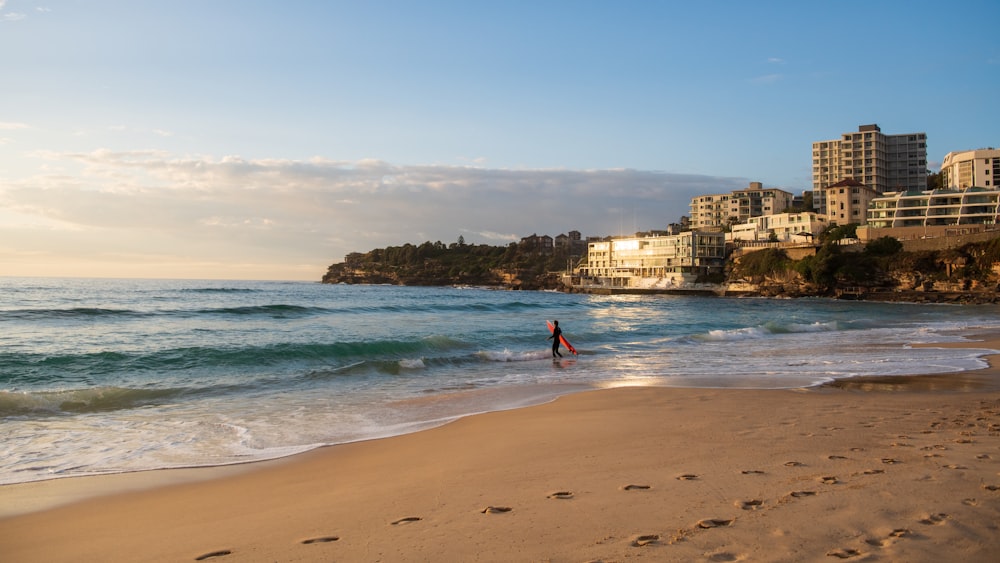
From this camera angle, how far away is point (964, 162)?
106 m

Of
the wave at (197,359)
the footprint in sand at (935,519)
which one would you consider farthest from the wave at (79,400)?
the footprint in sand at (935,519)

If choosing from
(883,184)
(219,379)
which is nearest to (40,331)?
(219,379)

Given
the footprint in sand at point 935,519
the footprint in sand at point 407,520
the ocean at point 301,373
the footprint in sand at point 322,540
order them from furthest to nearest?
1. the ocean at point 301,373
2. the footprint in sand at point 407,520
3. the footprint in sand at point 322,540
4. the footprint in sand at point 935,519

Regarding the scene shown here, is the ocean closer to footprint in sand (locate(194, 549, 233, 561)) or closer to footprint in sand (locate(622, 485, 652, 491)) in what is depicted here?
footprint in sand (locate(194, 549, 233, 561))

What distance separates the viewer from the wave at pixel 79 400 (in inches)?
429

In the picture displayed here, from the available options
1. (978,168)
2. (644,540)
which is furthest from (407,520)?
(978,168)

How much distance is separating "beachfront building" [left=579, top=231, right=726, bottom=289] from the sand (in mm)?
98645

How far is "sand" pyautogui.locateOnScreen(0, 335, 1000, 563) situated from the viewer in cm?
386

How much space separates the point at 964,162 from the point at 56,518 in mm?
135135

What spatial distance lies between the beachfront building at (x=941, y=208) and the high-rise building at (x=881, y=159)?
1616 inches

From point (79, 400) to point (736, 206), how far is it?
453 feet

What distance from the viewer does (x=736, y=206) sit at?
438 ft

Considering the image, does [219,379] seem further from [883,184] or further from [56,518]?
[883,184]

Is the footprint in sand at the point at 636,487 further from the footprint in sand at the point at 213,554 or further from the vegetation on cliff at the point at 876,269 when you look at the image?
the vegetation on cliff at the point at 876,269
